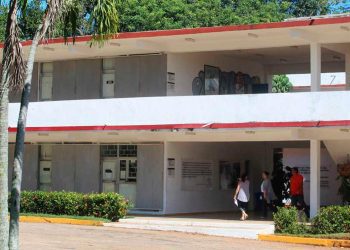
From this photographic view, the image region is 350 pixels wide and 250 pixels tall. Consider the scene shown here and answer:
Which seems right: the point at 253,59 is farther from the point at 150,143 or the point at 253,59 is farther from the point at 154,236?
the point at 154,236

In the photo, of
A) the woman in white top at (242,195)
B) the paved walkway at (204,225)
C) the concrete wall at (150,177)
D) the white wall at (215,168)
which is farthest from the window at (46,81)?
the woman in white top at (242,195)

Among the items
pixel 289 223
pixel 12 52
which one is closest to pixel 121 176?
pixel 289 223

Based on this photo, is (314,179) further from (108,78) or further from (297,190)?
(108,78)

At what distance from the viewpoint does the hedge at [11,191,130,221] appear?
76.2 ft

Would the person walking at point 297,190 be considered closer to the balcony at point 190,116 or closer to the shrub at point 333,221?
the balcony at point 190,116

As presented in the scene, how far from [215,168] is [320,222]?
28.9 feet

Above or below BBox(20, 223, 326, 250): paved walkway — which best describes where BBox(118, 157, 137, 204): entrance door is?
above

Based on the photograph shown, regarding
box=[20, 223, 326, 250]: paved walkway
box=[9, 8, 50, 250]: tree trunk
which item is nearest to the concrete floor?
box=[20, 223, 326, 250]: paved walkway

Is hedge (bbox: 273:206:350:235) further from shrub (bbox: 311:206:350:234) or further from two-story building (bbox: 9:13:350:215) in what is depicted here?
two-story building (bbox: 9:13:350:215)

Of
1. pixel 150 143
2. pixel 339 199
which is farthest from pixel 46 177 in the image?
pixel 339 199

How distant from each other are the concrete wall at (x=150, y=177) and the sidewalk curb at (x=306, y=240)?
6878 millimetres

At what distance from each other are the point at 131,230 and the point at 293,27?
7738 mm

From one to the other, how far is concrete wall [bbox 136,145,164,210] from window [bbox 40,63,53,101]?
194 inches

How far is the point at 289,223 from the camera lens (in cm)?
2014
